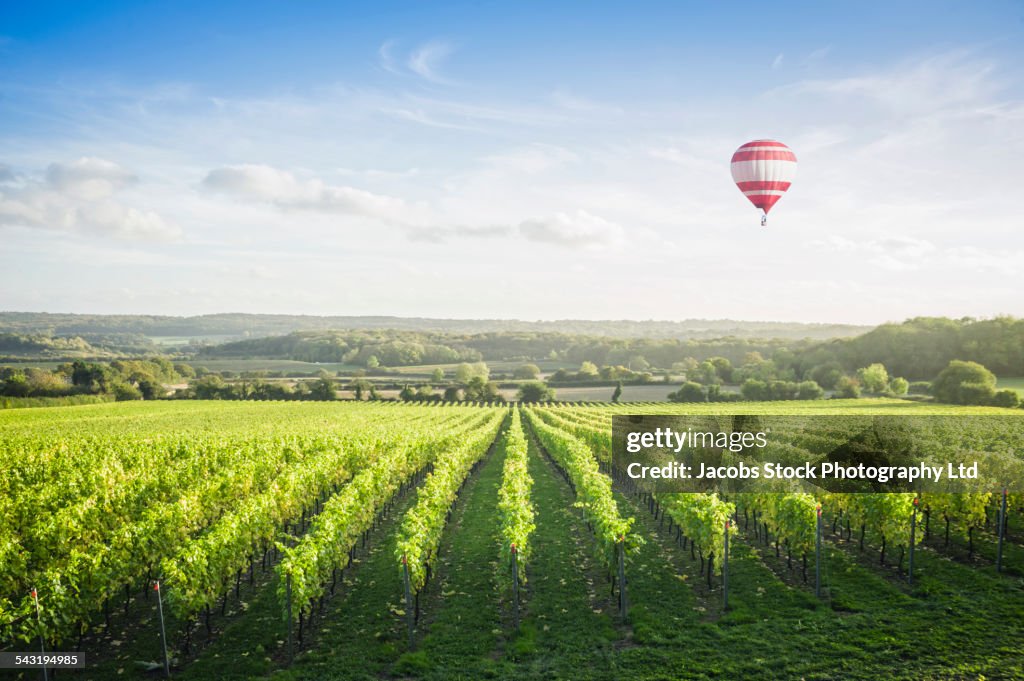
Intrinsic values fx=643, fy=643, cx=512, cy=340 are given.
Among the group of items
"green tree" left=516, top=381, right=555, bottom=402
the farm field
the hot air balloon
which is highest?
the hot air balloon

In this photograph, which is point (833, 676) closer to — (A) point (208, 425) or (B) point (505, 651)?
(B) point (505, 651)

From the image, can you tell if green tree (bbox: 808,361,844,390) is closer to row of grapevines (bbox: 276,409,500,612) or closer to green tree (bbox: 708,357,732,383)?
green tree (bbox: 708,357,732,383)

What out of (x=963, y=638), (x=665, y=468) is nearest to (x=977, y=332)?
(x=665, y=468)

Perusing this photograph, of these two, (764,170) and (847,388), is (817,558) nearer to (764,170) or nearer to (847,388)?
(764,170)

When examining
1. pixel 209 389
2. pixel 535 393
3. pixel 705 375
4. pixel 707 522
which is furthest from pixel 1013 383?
pixel 209 389

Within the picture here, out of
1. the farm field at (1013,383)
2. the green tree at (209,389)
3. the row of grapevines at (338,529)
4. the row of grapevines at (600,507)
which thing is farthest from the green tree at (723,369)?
the row of grapevines at (338,529)

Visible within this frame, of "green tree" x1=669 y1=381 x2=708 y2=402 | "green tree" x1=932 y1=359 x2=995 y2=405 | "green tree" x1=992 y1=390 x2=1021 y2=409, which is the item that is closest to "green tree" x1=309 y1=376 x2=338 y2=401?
"green tree" x1=669 y1=381 x2=708 y2=402

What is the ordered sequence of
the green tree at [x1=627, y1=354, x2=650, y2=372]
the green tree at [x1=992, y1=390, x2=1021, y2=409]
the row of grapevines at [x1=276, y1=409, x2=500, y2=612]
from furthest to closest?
the green tree at [x1=627, y1=354, x2=650, y2=372]
the green tree at [x1=992, y1=390, x2=1021, y2=409]
the row of grapevines at [x1=276, y1=409, x2=500, y2=612]
